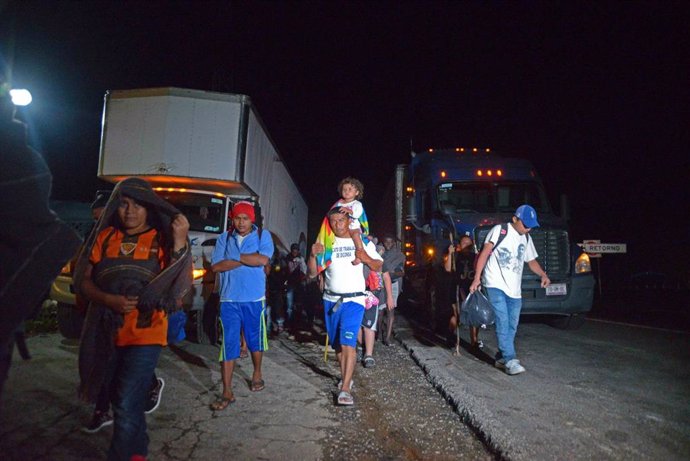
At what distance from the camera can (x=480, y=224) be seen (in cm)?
801

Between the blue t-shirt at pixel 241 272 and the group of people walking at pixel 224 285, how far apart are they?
0.4 inches

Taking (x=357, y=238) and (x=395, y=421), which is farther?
(x=357, y=238)

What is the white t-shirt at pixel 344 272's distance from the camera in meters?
4.32

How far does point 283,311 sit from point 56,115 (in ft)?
59.2

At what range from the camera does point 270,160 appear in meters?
10.8

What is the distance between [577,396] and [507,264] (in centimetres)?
165

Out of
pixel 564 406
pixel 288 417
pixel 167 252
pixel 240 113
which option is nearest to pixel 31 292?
pixel 167 252

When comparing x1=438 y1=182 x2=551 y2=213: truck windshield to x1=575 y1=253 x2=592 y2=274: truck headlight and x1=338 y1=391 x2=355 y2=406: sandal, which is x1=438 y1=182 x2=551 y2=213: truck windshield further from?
x1=338 y1=391 x2=355 y2=406: sandal

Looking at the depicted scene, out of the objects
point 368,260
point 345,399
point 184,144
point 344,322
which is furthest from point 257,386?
point 184,144

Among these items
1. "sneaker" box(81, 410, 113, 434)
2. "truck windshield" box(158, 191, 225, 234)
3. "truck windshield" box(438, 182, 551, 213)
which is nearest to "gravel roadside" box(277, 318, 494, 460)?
"sneaker" box(81, 410, 113, 434)

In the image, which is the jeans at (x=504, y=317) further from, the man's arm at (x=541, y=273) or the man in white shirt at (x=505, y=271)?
the man's arm at (x=541, y=273)

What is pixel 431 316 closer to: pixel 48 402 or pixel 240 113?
pixel 240 113

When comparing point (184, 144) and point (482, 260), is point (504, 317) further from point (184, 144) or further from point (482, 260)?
point (184, 144)

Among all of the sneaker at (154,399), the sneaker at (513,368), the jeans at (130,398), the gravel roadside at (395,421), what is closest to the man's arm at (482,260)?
the sneaker at (513,368)
